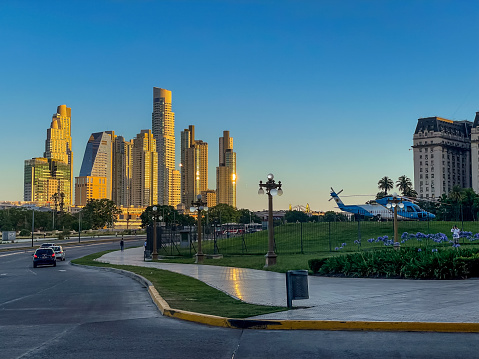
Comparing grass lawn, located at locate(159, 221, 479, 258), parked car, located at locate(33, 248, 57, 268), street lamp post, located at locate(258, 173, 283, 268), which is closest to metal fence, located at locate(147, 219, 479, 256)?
grass lawn, located at locate(159, 221, 479, 258)

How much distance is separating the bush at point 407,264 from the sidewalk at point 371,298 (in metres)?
0.74

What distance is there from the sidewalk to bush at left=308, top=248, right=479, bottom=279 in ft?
2.42

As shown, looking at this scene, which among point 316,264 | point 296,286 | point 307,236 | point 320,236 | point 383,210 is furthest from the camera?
point 383,210

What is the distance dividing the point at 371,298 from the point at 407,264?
6.55 m

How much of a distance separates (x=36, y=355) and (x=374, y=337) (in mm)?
5497

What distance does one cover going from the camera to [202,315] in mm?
11977

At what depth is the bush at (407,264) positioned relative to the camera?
19672 mm

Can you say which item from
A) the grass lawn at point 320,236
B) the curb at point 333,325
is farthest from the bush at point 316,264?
the grass lawn at point 320,236

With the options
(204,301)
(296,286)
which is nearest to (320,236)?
Answer: (204,301)

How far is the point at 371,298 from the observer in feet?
47.9

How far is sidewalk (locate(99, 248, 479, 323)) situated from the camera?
11.3m

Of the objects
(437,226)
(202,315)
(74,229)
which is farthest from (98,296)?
(74,229)

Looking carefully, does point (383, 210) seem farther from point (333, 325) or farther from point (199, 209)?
point (333, 325)

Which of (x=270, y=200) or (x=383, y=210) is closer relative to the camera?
(x=270, y=200)
